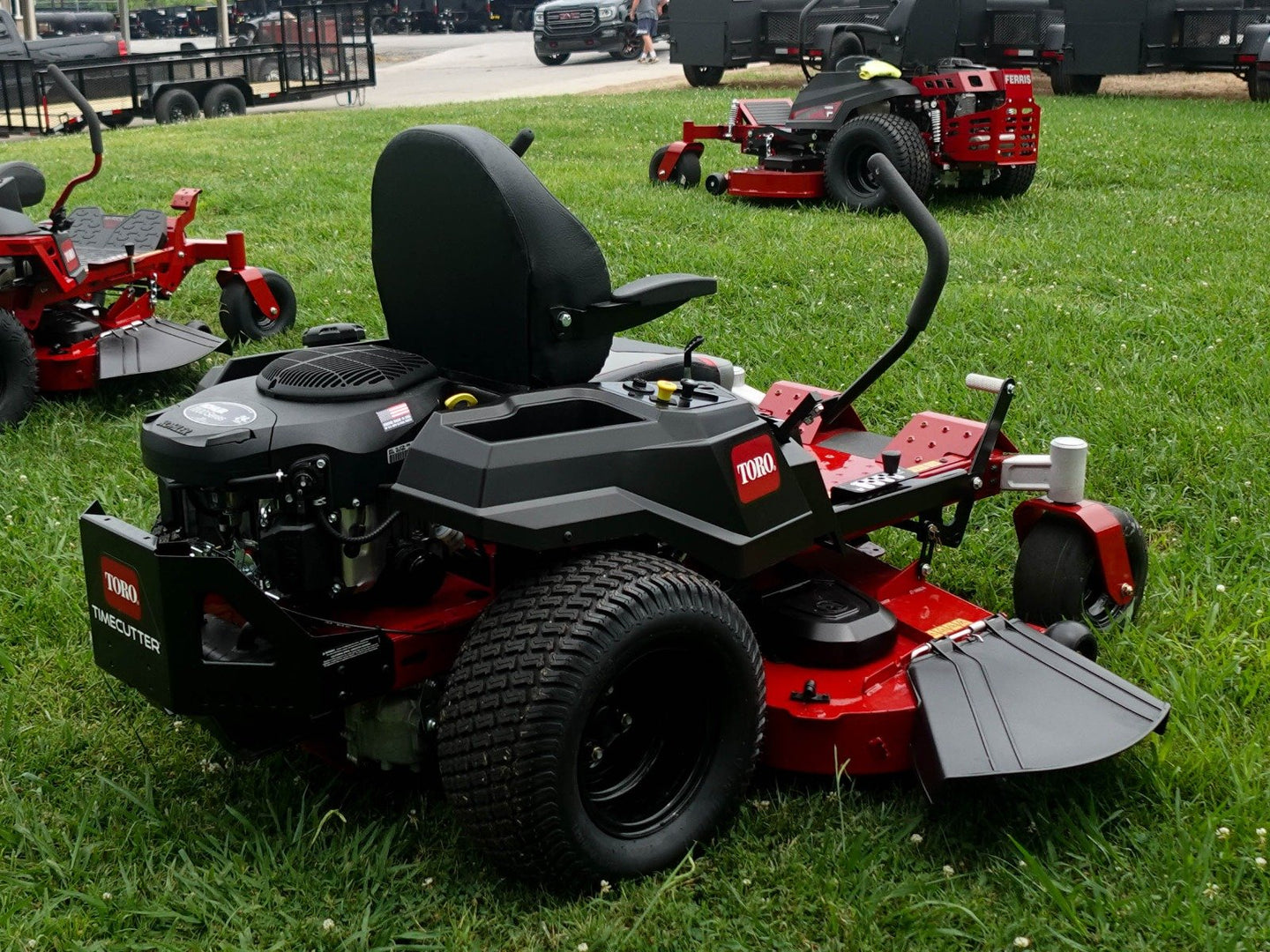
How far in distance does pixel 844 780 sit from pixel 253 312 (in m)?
4.16

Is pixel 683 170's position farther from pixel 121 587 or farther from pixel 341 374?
pixel 121 587

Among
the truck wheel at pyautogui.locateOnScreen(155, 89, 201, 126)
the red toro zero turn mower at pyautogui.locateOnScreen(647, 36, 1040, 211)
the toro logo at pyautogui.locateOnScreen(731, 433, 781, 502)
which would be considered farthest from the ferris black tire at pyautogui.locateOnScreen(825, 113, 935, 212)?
the truck wheel at pyautogui.locateOnScreen(155, 89, 201, 126)

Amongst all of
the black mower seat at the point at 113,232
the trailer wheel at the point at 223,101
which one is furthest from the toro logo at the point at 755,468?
the trailer wheel at the point at 223,101

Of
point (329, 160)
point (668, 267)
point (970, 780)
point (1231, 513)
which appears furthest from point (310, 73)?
point (970, 780)

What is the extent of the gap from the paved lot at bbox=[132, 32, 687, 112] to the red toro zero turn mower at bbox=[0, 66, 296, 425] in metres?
11.6

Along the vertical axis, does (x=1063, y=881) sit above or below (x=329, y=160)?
below

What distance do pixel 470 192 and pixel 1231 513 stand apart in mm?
2623

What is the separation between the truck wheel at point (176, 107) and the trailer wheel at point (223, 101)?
15 cm

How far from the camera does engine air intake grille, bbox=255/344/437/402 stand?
2.79 metres

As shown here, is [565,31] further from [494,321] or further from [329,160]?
[494,321]

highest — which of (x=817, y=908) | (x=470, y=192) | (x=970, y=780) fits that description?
(x=470, y=192)

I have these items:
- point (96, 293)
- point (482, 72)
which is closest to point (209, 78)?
point (482, 72)

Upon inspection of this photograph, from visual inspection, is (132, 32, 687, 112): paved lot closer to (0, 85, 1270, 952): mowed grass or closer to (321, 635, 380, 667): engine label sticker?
(0, 85, 1270, 952): mowed grass

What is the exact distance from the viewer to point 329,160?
36.3 feet
